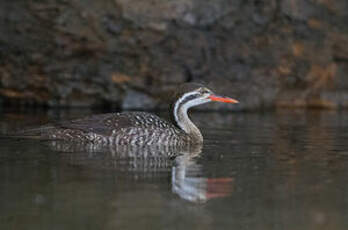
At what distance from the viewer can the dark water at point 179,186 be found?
4.48 metres

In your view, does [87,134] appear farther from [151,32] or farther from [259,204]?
[151,32]

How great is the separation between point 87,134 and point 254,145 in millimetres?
1844

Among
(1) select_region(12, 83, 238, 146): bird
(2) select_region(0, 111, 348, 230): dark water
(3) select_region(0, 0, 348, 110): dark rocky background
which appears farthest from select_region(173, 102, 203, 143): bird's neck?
(3) select_region(0, 0, 348, 110): dark rocky background

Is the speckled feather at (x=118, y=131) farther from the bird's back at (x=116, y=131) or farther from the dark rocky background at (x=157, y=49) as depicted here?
the dark rocky background at (x=157, y=49)

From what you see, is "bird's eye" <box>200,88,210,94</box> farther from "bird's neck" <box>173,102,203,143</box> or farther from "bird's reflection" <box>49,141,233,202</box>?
"bird's reflection" <box>49,141,233,202</box>

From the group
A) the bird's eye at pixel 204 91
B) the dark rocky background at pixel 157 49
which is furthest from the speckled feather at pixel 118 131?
the dark rocky background at pixel 157 49

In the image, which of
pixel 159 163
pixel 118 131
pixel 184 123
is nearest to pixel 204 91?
pixel 184 123

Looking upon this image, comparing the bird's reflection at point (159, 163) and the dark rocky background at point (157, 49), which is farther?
the dark rocky background at point (157, 49)

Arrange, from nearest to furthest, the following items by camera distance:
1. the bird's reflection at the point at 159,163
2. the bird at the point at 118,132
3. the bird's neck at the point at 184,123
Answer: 1. the bird's reflection at the point at 159,163
2. the bird at the point at 118,132
3. the bird's neck at the point at 184,123

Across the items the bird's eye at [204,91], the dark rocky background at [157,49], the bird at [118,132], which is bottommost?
the bird at [118,132]

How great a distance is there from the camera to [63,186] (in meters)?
5.47

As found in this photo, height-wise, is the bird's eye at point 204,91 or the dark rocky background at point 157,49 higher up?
the dark rocky background at point 157,49

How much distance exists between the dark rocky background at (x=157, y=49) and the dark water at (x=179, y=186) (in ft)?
18.5

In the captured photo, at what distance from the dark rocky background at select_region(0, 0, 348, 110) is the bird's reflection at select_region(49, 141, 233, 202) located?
19.3 ft
